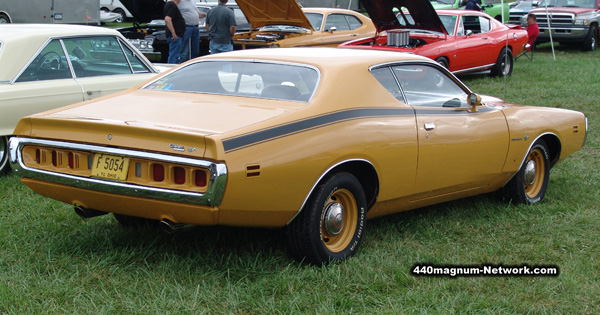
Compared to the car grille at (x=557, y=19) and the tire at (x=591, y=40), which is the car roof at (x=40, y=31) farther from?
the tire at (x=591, y=40)

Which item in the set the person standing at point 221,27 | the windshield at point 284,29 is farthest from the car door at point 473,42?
the person standing at point 221,27

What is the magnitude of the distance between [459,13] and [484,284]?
1015cm

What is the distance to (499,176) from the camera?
571cm

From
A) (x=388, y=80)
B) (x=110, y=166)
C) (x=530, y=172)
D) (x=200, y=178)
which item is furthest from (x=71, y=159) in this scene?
(x=530, y=172)

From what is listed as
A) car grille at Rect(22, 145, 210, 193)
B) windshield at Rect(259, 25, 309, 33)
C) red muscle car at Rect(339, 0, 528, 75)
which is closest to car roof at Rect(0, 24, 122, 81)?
car grille at Rect(22, 145, 210, 193)

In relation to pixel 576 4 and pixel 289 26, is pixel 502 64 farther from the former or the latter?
pixel 576 4

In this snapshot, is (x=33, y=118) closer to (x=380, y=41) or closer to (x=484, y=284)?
(x=484, y=284)

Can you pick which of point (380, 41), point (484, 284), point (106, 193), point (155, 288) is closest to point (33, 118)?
point (106, 193)

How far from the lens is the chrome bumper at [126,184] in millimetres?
3744

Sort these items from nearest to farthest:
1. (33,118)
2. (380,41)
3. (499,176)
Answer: (33,118), (499,176), (380,41)

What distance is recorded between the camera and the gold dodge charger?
388 centimetres

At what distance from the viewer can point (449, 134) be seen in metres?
5.14

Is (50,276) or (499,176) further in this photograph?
(499,176)

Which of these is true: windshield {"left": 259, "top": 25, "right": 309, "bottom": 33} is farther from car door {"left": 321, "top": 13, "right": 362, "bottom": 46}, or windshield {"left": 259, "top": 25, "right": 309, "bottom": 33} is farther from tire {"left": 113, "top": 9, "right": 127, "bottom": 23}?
tire {"left": 113, "top": 9, "right": 127, "bottom": 23}
